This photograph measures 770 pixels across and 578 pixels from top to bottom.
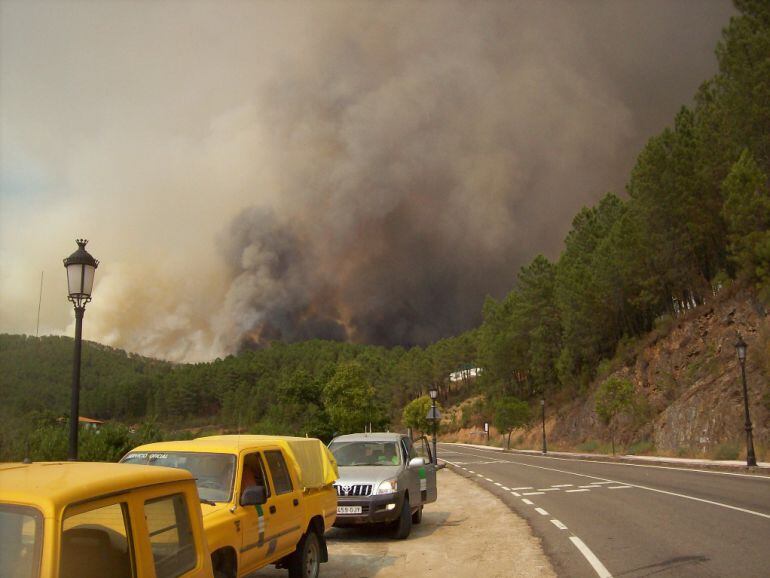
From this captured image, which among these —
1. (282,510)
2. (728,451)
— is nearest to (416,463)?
(282,510)

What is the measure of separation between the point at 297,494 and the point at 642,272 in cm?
4679

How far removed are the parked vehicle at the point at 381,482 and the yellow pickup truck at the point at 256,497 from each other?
7.78 feet

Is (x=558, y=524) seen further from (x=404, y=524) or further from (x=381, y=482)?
(x=381, y=482)

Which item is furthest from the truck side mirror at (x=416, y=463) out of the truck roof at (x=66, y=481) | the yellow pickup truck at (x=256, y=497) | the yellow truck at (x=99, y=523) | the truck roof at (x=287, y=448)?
the truck roof at (x=66, y=481)

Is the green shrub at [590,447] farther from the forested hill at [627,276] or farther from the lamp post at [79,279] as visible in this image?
the lamp post at [79,279]

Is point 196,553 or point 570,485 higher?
point 196,553

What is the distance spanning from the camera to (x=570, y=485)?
1986 cm

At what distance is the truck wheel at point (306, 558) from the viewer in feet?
22.7

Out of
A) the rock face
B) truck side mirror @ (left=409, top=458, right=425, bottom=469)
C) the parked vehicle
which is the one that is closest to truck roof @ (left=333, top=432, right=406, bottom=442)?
the parked vehicle

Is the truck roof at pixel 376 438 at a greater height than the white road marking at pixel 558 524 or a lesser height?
greater

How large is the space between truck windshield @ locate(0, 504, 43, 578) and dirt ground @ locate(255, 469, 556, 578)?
18.2 feet

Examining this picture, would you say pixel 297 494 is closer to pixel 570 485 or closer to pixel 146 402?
pixel 570 485

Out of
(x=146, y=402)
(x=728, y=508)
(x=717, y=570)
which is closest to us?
(x=717, y=570)

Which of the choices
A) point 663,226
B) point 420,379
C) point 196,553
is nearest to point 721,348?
point 663,226
